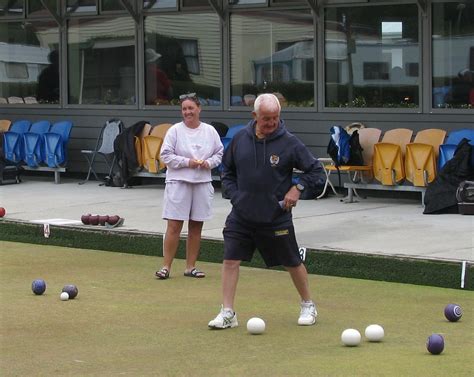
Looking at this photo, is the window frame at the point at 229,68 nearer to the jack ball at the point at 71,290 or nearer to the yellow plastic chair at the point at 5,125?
the yellow plastic chair at the point at 5,125

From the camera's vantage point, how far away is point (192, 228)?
956cm

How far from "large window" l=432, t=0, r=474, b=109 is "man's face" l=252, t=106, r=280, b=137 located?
21.7 feet

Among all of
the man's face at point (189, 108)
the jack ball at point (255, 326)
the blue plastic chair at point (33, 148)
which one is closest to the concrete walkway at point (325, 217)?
the blue plastic chair at point (33, 148)

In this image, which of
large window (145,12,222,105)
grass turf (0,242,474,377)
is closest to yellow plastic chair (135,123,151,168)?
large window (145,12,222,105)

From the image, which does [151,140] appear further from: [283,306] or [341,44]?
[283,306]

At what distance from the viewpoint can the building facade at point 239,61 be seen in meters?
13.8

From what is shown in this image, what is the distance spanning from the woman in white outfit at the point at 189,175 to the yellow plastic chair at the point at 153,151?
5960mm

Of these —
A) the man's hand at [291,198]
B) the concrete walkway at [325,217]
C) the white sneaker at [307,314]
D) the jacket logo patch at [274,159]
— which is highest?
the jacket logo patch at [274,159]

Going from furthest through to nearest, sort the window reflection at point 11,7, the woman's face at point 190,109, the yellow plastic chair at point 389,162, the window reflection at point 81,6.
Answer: the window reflection at point 11,7
the window reflection at point 81,6
the yellow plastic chair at point 389,162
the woman's face at point 190,109

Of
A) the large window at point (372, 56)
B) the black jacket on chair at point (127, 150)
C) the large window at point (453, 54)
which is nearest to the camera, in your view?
the large window at point (453, 54)

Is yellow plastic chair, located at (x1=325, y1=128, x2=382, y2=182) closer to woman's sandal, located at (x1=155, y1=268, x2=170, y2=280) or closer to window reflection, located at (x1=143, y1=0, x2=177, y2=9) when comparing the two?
window reflection, located at (x1=143, y1=0, x2=177, y2=9)

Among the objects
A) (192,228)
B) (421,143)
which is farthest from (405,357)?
(421,143)

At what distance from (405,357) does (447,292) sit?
235 centimetres

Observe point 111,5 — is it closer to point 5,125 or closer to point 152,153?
point 5,125
